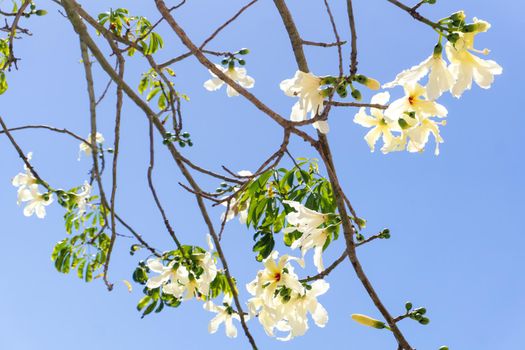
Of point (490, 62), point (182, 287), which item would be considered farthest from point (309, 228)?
point (490, 62)

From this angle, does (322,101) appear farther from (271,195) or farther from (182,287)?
(182,287)

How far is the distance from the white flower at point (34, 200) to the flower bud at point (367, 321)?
1882mm

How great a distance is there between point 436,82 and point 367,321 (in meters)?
0.64

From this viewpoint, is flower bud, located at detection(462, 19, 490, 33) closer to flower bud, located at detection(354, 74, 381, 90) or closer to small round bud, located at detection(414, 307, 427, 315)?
flower bud, located at detection(354, 74, 381, 90)

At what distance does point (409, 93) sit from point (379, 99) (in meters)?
0.16

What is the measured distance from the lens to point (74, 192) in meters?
3.07

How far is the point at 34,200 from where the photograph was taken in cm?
313

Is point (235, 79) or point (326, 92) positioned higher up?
point (235, 79)

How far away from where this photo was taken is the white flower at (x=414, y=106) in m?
1.70

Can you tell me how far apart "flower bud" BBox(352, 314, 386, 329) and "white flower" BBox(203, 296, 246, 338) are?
703mm

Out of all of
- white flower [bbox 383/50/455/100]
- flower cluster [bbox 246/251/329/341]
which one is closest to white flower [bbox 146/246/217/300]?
flower cluster [bbox 246/251/329/341]

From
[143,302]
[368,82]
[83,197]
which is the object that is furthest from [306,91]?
[83,197]

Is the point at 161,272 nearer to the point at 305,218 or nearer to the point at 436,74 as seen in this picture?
the point at 305,218

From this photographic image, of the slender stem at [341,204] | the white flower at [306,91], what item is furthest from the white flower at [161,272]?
the white flower at [306,91]
